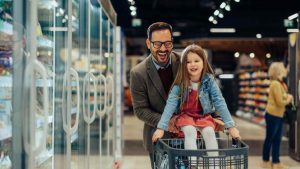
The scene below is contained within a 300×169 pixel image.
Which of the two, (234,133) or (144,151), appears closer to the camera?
(234,133)

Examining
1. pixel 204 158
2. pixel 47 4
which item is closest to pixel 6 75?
pixel 47 4

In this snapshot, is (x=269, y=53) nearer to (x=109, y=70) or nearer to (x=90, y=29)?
(x=109, y=70)

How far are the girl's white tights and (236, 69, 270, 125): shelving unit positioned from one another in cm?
1291

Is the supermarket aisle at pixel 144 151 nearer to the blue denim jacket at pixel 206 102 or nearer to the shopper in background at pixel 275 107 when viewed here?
the shopper in background at pixel 275 107

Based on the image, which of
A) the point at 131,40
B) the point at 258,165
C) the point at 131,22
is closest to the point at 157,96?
the point at 258,165

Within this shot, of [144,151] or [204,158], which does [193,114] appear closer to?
[204,158]

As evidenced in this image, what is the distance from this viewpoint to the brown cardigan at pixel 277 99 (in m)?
6.80

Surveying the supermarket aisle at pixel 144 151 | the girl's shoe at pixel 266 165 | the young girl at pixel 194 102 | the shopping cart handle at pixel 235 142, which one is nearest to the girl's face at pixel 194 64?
the young girl at pixel 194 102

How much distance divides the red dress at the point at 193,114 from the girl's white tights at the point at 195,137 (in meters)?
0.03

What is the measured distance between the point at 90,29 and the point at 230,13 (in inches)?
437

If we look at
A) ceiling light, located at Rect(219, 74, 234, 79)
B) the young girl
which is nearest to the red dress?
the young girl

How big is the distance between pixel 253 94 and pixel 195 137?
16279 mm

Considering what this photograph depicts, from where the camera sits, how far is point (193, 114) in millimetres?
2406

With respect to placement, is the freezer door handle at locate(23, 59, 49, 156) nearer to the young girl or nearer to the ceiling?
the young girl
